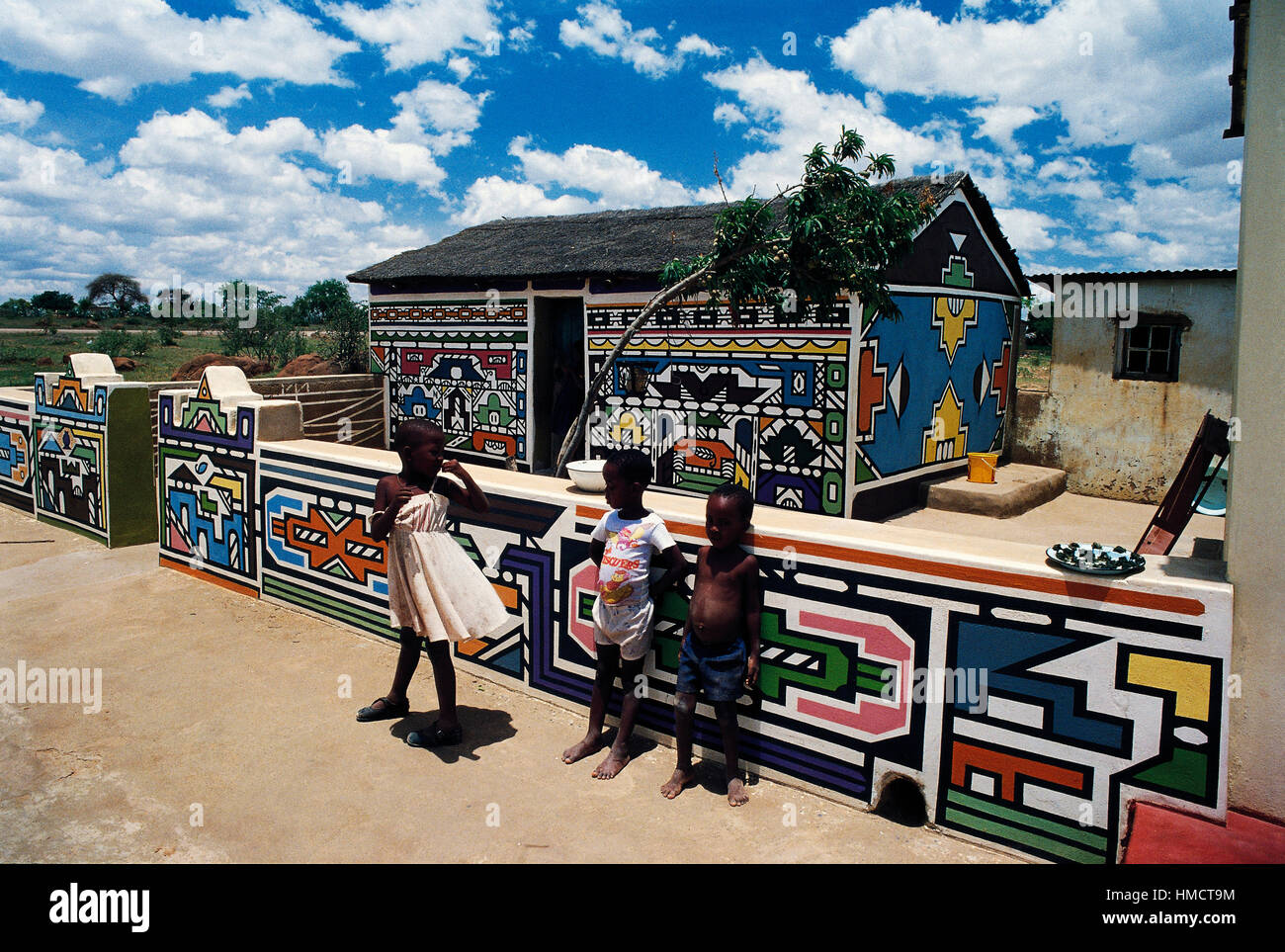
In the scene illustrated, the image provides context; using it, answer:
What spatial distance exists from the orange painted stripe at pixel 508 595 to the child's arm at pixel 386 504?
0.95 metres

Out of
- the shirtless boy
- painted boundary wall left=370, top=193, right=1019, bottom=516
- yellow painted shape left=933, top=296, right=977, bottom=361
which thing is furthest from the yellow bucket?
the shirtless boy

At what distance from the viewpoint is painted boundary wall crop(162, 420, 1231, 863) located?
313 cm

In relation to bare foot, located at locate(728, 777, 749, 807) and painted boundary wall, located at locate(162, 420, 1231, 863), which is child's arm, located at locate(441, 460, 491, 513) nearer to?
painted boundary wall, located at locate(162, 420, 1231, 863)

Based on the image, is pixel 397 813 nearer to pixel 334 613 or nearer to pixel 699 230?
pixel 334 613

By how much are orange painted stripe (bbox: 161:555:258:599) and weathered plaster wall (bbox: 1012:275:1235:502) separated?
35.9ft

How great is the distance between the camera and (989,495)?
35.0 feet

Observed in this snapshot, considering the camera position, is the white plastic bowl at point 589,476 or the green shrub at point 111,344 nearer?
the white plastic bowl at point 589,476

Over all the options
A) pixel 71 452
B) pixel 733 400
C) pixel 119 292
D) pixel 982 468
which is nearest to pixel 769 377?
pixel 733 400

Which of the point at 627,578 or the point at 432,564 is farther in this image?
the point at 432,564

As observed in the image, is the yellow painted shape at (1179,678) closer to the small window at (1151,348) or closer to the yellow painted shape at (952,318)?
the yellow painted shape at (952,318)

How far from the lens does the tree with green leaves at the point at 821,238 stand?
627cm

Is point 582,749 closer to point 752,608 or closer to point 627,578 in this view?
point 627,578

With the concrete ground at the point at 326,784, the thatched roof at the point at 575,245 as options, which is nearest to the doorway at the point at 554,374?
the thatched roof at the point at 575,245

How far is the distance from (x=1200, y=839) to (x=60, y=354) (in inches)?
1401
